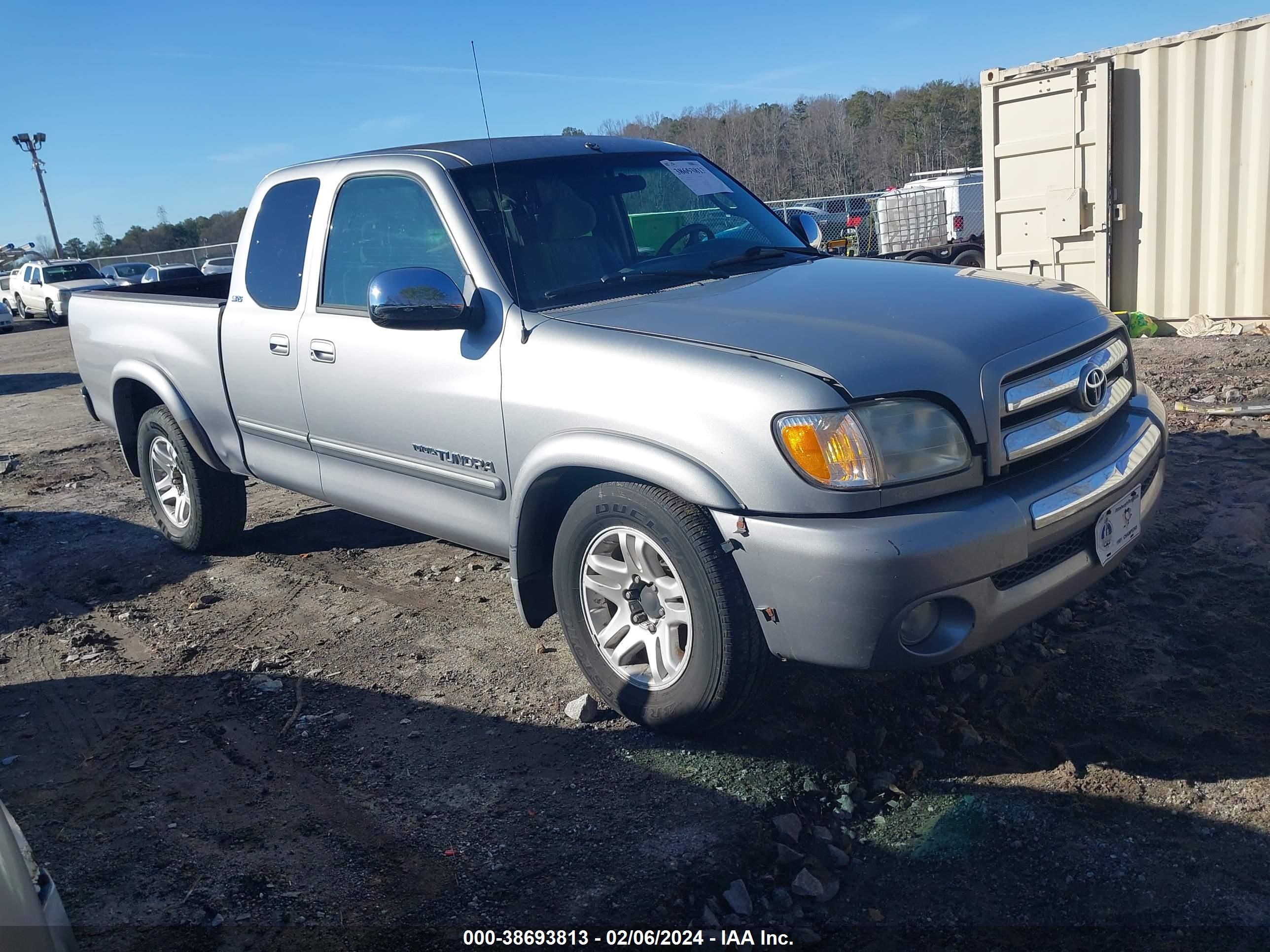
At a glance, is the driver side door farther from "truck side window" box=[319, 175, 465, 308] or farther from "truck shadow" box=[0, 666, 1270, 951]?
"truck shadow" box=[0, 666, 1270, 951]

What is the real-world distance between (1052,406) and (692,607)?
4.19 feet

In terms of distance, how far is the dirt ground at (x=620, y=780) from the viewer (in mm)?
2633

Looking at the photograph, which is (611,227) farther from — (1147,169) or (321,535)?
(1147,169)

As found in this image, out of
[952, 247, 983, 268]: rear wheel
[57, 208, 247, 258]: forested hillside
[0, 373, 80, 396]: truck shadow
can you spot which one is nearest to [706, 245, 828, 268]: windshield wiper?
[952, 247, 983, 268]: rear wheel

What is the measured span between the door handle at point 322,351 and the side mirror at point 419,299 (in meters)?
0.72

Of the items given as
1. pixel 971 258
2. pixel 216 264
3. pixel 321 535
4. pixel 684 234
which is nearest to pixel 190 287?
pixel 321 535

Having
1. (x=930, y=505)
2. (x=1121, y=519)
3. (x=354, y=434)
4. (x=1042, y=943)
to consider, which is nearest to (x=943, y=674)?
(x=1121, y=519)

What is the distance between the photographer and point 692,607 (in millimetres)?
3096

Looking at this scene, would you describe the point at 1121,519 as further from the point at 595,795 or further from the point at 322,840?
the point at 322,840

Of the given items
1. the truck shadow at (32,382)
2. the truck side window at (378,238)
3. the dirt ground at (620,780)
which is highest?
the truck side window at (378,238)

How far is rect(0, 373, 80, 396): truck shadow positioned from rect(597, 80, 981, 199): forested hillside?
19.6 m

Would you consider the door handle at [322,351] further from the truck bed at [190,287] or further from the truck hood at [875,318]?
the truck bed at [190,287]

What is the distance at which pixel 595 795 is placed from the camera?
10.4 feet

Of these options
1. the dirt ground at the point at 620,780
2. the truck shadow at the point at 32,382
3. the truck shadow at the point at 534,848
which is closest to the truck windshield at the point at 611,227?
the dirt ground at the point at 620,780
